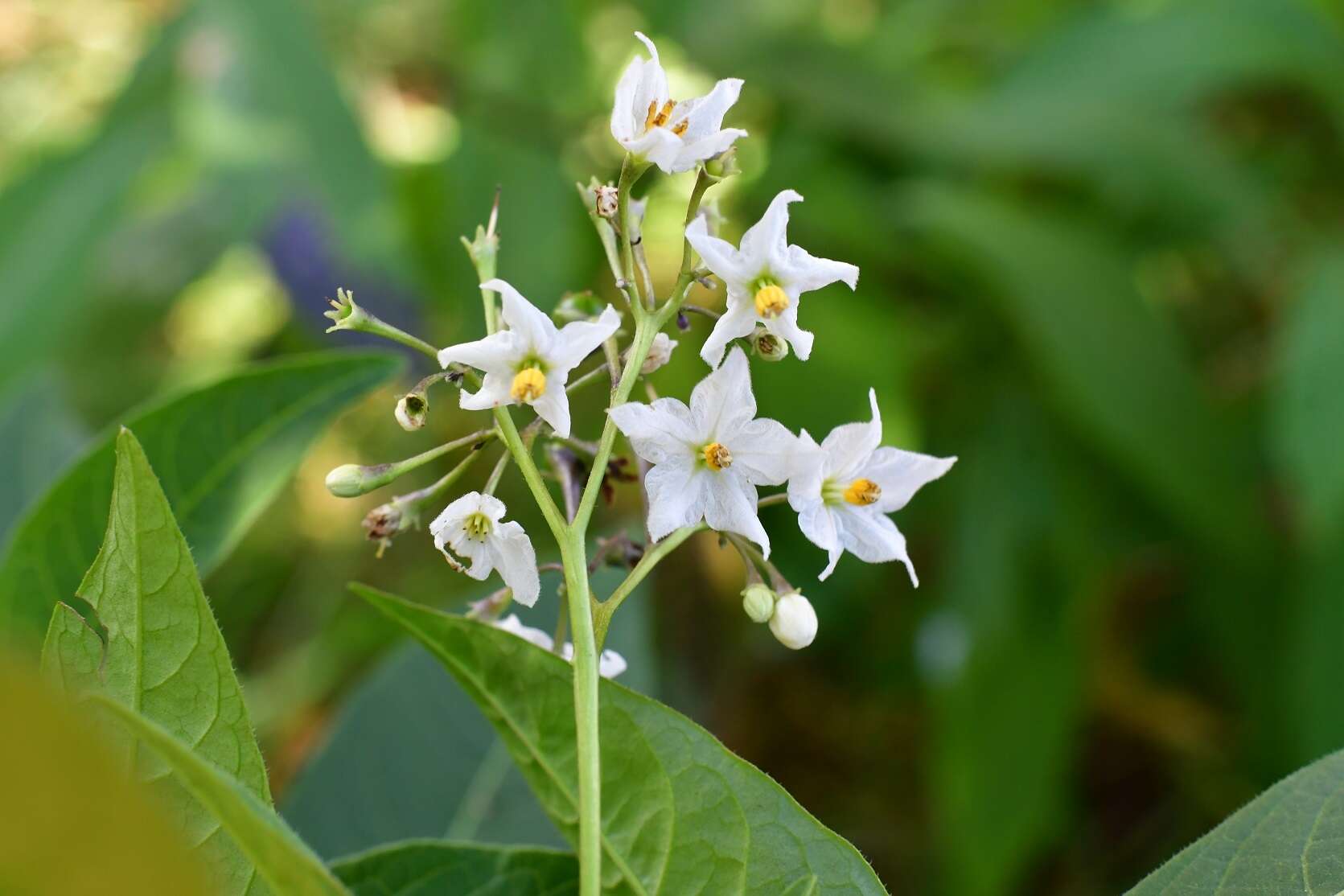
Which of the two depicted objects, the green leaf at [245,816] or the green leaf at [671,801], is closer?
the green leaf at [245,816]

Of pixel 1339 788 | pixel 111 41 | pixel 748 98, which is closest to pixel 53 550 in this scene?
pixel 1339 788

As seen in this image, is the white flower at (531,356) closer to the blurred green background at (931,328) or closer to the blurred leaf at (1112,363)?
the blurred green background at (931,328)

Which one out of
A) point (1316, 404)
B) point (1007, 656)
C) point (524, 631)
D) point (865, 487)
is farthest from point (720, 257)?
point (1007, 656)

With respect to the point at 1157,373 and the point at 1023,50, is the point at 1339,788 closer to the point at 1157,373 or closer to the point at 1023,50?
the point at 1157,373

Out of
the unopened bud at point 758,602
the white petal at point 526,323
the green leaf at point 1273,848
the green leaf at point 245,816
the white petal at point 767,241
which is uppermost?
the white petal at point 767,241

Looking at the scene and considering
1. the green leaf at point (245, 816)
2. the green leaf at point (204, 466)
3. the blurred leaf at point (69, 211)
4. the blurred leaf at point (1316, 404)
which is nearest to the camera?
the green leaf at point (245, 816)

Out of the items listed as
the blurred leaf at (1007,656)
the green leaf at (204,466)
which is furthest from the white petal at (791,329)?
the blurred leaf at (1007,656)

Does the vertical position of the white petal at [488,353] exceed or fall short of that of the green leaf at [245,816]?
it exceeds it

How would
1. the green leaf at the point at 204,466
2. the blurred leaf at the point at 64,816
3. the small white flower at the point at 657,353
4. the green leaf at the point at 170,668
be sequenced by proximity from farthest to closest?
the green leaf at the point at 204,466 < the small white flower at the point at 657,353 < the green leaf at the point at 170,668 < the blurred leaf at the point at 64,816

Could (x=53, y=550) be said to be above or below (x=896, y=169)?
below
